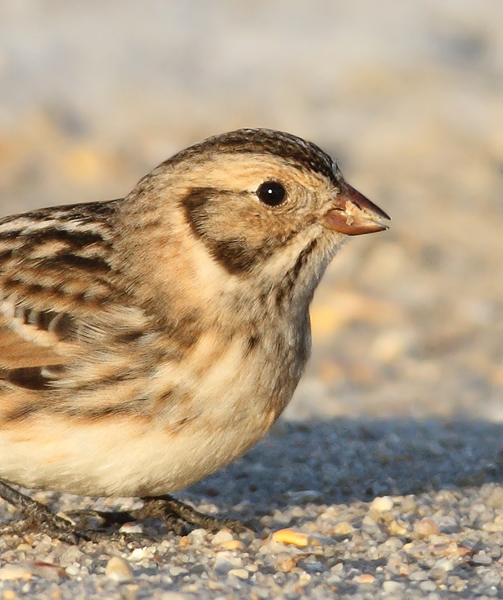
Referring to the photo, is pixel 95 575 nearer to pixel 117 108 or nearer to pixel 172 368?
pixel 172 368

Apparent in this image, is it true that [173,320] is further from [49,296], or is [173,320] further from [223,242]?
[49,296]

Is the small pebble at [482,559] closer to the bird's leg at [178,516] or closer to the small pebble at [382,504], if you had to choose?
the small pebble at [382,504]

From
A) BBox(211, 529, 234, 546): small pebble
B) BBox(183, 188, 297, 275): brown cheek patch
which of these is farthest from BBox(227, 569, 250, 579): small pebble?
BBox(183, 188, 297, 275): brown cheek patch

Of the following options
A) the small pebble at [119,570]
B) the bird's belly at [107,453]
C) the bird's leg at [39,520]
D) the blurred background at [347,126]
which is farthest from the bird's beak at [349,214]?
the blurred background at [347,126]

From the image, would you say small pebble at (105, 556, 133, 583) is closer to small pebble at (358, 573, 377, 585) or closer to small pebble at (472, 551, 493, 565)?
small pebble at (358, 573, 377, 585)

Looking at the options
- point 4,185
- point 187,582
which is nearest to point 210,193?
point 187,582

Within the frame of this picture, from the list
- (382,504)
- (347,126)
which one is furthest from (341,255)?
(382,504)
